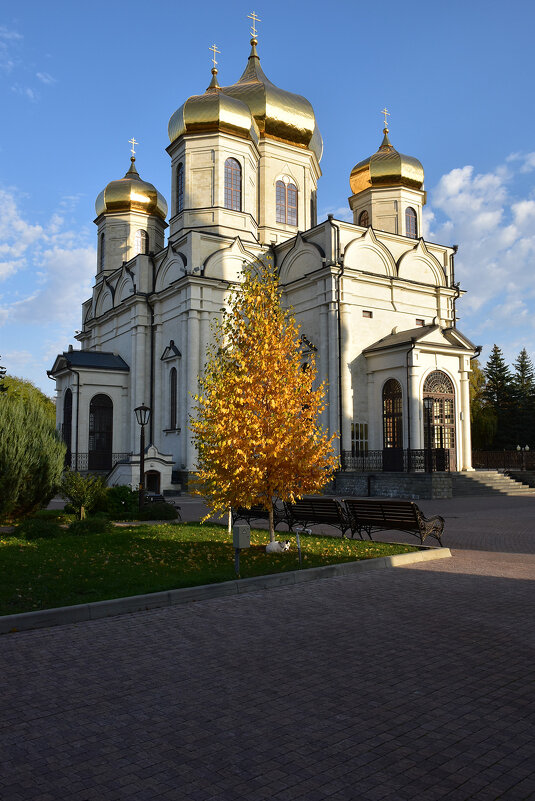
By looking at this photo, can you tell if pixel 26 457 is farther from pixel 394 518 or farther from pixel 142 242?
pixel 142 242

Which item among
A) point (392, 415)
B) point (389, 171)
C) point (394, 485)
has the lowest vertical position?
point (394, 485)

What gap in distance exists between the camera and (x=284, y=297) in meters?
31.9

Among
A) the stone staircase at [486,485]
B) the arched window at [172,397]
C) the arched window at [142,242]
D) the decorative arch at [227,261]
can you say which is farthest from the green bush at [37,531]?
the arched window at [142,242]

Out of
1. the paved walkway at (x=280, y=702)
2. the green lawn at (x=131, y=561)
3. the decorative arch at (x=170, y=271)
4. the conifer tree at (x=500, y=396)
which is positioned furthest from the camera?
the conifer tree at (x=500, y=396)

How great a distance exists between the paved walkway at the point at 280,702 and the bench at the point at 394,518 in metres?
3.75

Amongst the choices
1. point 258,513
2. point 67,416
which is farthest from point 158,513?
point 67,416

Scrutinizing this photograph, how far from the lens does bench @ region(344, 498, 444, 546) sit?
11461mm

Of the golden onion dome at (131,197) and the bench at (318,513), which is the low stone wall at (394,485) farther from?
the golden onion dome at (131,197)

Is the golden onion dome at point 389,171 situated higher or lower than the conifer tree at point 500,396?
higher

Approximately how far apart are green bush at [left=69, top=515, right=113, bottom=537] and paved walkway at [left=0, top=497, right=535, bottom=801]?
637cm

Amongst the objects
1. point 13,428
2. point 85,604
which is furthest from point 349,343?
point 85,604

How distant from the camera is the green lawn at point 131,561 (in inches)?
300

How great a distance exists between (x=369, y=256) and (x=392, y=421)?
816 centimetres

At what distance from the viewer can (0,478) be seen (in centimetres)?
1419
